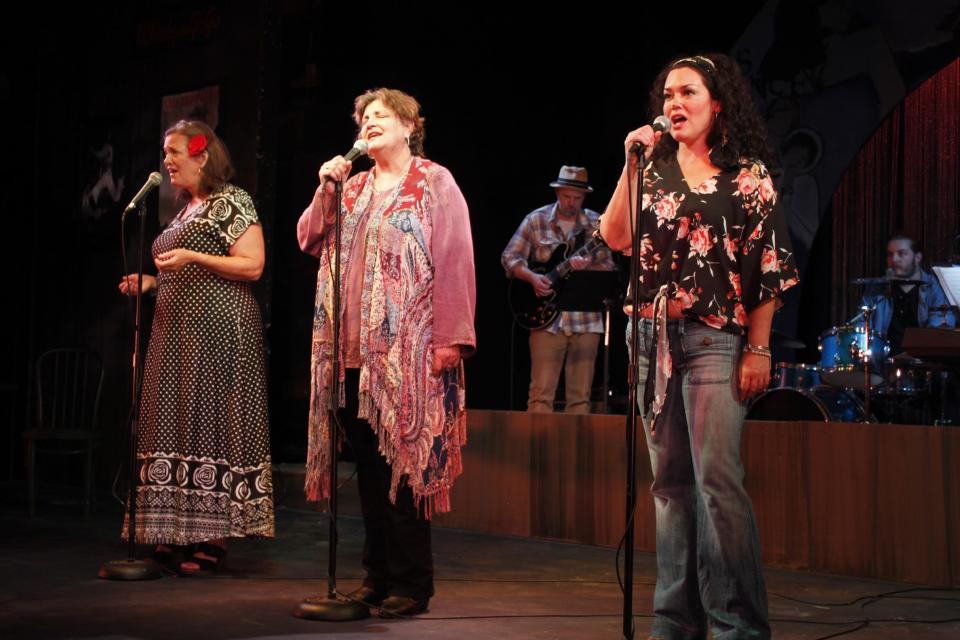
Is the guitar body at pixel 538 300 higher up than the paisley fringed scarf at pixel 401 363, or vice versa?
the guitar body at pixel 538 300

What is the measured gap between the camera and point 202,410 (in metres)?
4.29

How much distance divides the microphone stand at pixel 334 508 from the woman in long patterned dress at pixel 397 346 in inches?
3.4

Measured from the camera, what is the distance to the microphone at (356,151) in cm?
326

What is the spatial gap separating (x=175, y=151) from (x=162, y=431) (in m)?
1.04

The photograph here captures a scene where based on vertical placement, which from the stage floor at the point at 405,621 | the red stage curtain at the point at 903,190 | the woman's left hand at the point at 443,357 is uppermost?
the red stage curtain at the point at 903,190

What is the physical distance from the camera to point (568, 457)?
5.56 m

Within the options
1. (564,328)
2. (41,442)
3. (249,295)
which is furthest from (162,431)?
(41,442)

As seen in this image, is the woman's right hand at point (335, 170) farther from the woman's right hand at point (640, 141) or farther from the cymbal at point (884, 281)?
the cymbal at point (884, 281)

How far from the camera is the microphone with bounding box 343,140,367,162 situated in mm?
3258

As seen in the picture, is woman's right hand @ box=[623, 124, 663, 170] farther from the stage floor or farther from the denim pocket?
the stage floor

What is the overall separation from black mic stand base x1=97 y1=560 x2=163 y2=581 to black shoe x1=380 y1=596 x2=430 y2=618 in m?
1.08

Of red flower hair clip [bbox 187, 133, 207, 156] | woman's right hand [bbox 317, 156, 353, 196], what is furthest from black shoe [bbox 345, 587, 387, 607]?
red flower hair clip [bbox 187, 133, 207, 156]

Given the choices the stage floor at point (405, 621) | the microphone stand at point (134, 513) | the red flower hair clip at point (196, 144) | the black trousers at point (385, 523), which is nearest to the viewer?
the stage floor at point (405, 621)

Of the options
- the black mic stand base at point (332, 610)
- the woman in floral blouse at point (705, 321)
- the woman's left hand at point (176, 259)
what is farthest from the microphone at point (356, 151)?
the black mic stand base at point (332, 610)
